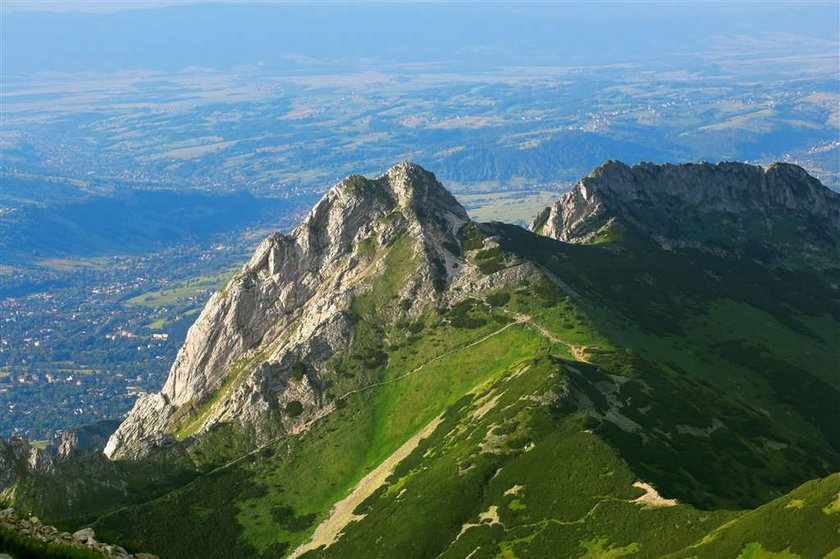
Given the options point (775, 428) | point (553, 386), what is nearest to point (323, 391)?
point (553, 386)

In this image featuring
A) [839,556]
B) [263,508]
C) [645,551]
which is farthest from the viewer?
[263,508]

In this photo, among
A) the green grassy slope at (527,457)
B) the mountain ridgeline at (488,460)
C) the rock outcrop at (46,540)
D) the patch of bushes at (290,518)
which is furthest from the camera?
the patch of bushes at (290,518)

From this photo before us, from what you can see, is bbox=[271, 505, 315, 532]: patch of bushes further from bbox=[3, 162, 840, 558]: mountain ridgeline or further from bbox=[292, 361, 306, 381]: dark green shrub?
bbox=[292, 361, 306, 381]: dark green shrub

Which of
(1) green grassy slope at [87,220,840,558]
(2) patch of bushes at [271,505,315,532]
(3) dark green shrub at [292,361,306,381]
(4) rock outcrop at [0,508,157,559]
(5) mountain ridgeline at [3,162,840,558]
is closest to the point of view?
(4) rock outcrop at [0,508,157,559]

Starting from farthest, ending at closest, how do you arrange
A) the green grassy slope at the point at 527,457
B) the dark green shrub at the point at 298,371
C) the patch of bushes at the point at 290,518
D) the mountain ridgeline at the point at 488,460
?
the dark green shrub at the point at 298,371, the patch of bushes at the point at 290,518, the green grassy slope at the point at 527,457, the mountain ridgeline at the point at 488,460

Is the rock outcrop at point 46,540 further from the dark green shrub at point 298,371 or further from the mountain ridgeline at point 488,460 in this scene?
the dark green shrub at point 298,371

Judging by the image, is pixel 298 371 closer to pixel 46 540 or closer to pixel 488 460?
pixel 488 460

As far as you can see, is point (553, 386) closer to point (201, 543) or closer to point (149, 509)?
point (201, 543)

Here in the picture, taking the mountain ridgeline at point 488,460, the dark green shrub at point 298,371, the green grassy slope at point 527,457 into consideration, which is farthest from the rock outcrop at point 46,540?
the dark green shrub at point 298,371

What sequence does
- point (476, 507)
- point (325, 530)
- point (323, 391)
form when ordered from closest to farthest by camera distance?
1. point (476, 507)
2. point (325, 530)
3. point (323, 391)

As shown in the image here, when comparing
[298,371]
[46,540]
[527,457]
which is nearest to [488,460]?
[527,457]

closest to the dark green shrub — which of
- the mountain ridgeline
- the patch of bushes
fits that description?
the mountain ridgeline
